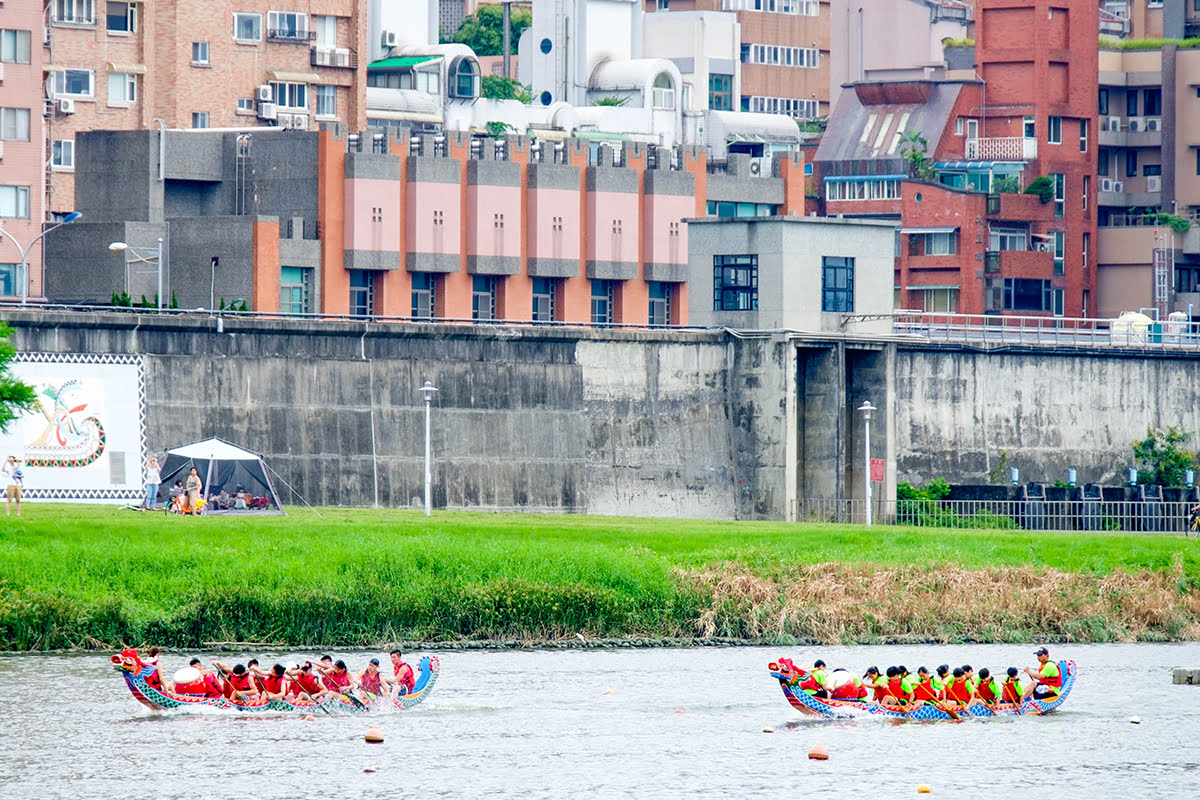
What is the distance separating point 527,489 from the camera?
77250 millimetres

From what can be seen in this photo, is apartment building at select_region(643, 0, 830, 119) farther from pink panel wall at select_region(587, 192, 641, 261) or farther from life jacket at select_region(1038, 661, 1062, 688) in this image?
life jacket at select_region(1038, 661, 1062, 688)

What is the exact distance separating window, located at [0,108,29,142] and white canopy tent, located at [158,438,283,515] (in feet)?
150

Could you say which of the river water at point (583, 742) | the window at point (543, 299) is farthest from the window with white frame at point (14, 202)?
the river water at point (583, 742)

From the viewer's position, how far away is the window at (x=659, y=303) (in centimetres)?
12050

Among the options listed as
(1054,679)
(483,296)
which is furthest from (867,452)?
(483,296)

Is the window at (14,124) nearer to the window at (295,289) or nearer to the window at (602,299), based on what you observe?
the window at (295,289)

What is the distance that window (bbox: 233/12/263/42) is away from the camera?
12325 centimetres

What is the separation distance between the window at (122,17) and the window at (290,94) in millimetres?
8389

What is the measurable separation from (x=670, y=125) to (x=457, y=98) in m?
17.1

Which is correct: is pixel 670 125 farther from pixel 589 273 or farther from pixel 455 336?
pixel 455 336

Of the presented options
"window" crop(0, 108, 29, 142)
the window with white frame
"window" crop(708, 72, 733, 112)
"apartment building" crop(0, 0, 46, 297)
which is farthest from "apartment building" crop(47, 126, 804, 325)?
"window" crop(708, 72, 733, 112)

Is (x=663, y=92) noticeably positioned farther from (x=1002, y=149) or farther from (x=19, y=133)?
(x=19, y=133)

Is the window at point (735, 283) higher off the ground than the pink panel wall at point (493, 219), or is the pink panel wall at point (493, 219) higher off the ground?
the pink panel wall at point (493, 219)

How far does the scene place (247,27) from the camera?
124 meters
